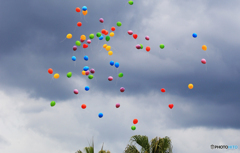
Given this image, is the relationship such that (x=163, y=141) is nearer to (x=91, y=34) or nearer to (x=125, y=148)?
(x=125, y=148)

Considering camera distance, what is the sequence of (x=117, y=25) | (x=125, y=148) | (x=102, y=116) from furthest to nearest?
1. (x=117, y=25)
2. (x=102, y=116)
3. (x=125, y=148)

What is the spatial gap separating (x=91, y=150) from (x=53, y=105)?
449 cm

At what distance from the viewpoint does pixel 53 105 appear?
15.9m

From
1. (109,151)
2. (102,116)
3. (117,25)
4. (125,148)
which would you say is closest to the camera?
(109,151)

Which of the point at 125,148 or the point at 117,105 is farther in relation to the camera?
the point at 117,105

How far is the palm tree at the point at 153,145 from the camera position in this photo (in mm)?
14516

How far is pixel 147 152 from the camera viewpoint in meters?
14.4

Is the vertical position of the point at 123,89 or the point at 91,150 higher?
the point at 123,89

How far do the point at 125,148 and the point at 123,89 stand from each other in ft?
11.5

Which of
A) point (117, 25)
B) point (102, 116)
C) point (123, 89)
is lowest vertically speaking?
point (102, 116)

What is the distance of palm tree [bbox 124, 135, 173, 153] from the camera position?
1452cm

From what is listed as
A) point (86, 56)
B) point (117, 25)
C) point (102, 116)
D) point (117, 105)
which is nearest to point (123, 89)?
point (117, 105)

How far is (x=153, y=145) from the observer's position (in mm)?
14781

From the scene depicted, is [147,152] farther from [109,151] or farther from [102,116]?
[102,116]
